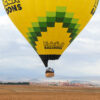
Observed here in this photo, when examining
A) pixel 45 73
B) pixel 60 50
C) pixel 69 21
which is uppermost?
pixel 69 21

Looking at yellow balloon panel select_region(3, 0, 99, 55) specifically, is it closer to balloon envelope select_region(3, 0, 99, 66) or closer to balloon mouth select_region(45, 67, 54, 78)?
balloon envelope select_region(3, 0, 99, 66)

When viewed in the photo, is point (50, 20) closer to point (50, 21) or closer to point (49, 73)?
point (50, 21)

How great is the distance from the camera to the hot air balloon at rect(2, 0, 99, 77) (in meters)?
29.5

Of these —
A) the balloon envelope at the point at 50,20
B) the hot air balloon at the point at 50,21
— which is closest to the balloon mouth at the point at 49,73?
the hot air balloon at the point at 50,21

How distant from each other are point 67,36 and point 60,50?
1.42 metres

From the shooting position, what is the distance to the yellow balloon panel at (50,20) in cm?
2945

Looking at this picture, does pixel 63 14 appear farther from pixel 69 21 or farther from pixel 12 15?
pixel 12 15

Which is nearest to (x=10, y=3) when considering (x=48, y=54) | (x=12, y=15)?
(x=12, y=15)

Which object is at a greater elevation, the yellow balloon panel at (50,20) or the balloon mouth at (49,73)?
the yellow balloon panel at (50,20)

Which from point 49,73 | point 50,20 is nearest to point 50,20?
point 50,20

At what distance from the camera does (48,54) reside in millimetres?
30234

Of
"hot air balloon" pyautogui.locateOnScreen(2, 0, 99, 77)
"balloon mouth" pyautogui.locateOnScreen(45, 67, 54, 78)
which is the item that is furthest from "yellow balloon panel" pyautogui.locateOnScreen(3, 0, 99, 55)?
"balloon mouth" pyautogui.locateOnScreen(45, 67, 54, 78)

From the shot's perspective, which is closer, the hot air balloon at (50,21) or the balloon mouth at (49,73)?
the hot air balloon at (50,21)

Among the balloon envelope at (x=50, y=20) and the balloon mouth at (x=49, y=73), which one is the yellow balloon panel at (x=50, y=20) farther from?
the balloon mouth at (x=49, y=73)
